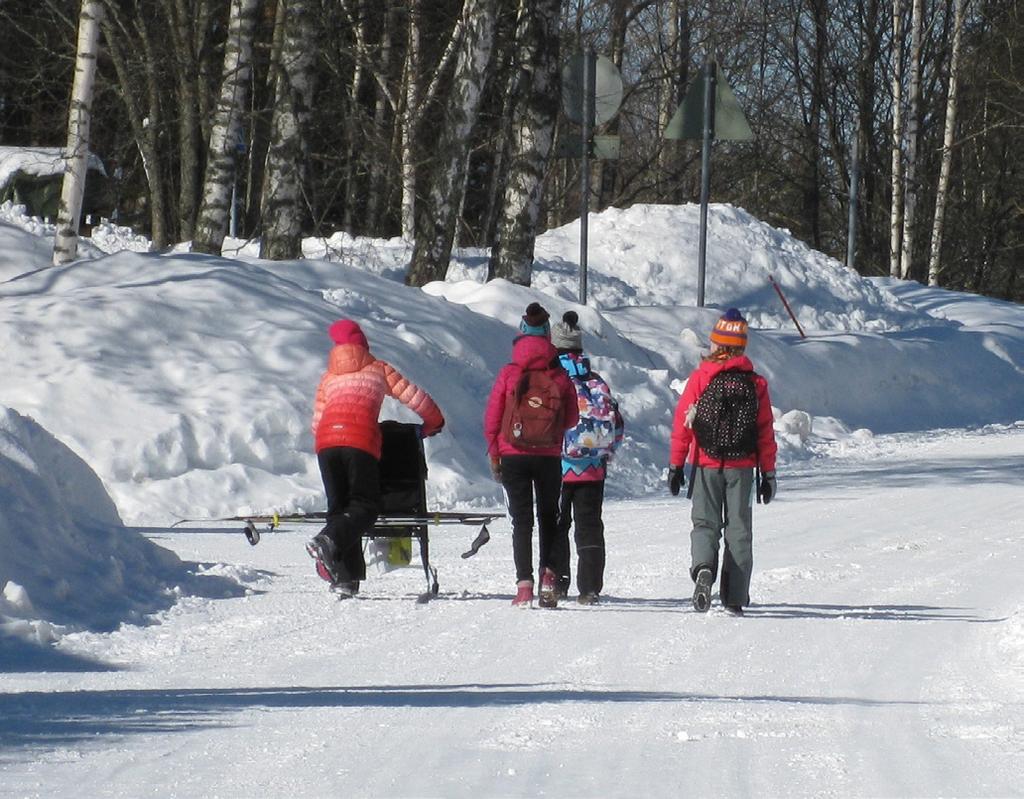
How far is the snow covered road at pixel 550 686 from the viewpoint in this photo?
17.5 feet

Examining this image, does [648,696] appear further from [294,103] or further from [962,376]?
[962,376]

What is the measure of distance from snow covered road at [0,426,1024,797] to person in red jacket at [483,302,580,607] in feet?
1.01

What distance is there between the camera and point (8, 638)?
7.74 meters

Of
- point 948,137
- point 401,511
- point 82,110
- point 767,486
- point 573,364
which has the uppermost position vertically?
point 948,137

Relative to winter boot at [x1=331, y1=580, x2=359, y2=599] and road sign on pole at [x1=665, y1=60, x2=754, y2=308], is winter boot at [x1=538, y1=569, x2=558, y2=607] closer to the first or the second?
winter boot at [x1=331, y1=580, x2=359, y2=599]

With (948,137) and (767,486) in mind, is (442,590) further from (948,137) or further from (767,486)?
(948,137)

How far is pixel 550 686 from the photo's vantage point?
6883 mm

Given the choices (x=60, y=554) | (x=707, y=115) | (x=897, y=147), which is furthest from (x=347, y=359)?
(x=897, y=147)

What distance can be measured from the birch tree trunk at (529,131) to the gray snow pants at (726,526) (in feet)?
34.4

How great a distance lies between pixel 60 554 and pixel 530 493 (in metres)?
2.37

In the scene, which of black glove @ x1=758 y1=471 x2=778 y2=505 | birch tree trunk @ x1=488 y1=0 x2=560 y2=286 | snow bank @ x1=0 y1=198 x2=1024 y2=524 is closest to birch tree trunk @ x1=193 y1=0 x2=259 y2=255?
snow bank @ x1=0 y1=198 x2=1024 y2=524

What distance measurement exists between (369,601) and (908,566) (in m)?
3.54

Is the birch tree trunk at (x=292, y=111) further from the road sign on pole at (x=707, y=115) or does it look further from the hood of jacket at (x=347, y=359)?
the hood of jacket at (x=347, y=359)

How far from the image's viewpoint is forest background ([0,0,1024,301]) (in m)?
19.0
